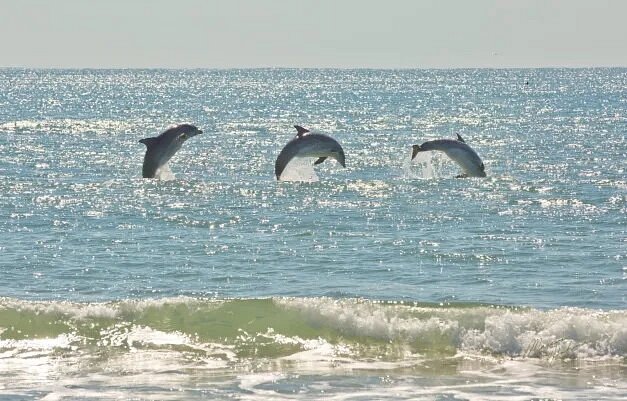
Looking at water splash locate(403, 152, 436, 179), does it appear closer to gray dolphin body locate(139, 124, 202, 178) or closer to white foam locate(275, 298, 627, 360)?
gray dolphin body locate(139, 124, 202, 178)

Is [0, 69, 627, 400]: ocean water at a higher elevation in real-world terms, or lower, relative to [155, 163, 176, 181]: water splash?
lower

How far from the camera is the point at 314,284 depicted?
2547 cm

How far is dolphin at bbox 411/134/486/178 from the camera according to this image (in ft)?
121

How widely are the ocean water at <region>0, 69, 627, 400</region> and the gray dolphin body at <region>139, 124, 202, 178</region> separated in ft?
3.27

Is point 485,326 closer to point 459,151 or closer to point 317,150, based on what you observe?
point 317,150

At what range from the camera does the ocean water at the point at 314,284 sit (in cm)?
1903

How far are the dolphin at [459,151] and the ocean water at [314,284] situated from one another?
0.74 metres

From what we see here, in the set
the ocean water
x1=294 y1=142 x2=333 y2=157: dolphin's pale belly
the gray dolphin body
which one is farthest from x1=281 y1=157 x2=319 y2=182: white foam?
x1=294 y1=142 x2=333 y2=157: dolphin's pale belly

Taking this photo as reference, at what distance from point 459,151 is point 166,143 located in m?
8.08

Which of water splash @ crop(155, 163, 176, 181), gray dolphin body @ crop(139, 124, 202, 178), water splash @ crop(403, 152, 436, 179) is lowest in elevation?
gray dolphin body @ crop(139, 124, 202, 178)

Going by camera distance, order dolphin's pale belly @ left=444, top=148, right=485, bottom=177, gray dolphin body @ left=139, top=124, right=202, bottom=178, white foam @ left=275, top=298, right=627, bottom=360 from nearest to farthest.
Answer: white foam @ left=275, top=298, right=627, bottom=360
gray dolphin body @ left=139, top=124, right=202, bottom=178
dolphin's pale belly @ left=444, top=148, right=485, bottom=177

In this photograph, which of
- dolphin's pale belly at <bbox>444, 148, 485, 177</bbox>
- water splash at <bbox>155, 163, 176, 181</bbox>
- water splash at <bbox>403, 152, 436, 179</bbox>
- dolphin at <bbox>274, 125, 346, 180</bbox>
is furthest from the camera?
water splash at <bbox>403, 152, 436, 179</bbox>

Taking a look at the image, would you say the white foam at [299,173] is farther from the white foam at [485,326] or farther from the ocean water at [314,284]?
the white foam at [485,326]

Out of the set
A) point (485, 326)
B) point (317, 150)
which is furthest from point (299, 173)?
point (485, 326)
